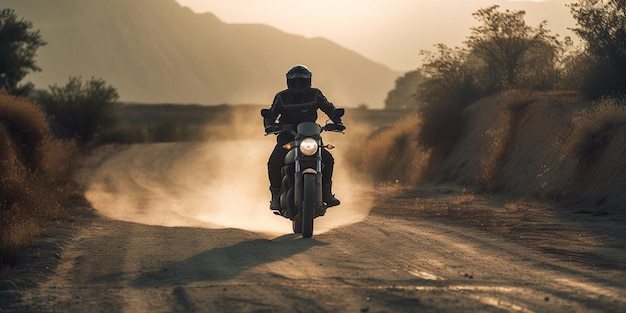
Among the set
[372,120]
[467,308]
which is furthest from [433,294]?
[372,120]

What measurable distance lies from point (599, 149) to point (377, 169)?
16.6m

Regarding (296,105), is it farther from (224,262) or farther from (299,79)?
(224,262)

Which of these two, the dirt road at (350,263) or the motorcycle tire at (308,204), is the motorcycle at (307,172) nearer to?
the motorcycle tire at (308,204)

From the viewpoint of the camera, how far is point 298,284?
376 inches

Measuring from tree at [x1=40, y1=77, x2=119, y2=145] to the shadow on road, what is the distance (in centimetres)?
3556

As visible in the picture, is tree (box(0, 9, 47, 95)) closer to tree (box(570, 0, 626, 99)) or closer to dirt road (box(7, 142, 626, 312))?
dirt road (box(7, 142, 626, 312))

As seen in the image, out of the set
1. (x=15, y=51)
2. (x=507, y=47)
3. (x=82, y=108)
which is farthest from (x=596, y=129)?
(x=82, y=108)

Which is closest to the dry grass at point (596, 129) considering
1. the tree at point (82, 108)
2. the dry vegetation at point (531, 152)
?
the dry vegetation at point (531, 152)

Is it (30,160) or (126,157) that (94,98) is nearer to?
(126,157)

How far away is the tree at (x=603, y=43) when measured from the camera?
23.8 meters

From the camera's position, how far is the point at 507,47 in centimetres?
3091

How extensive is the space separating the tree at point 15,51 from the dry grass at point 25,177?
8891mm

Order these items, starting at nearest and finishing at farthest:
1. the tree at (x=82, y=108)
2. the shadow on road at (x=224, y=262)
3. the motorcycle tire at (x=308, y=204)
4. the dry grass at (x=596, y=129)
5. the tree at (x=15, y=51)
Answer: the shadow on road at (x=224, y=262) → the motorcycle tire at (x=308, y=204) → the dry grass at (x=596, y=129) → the tree at (x=15, y=51) → the tree at (x=82, y=108)

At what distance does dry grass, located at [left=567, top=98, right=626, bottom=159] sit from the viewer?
66.3 feet
